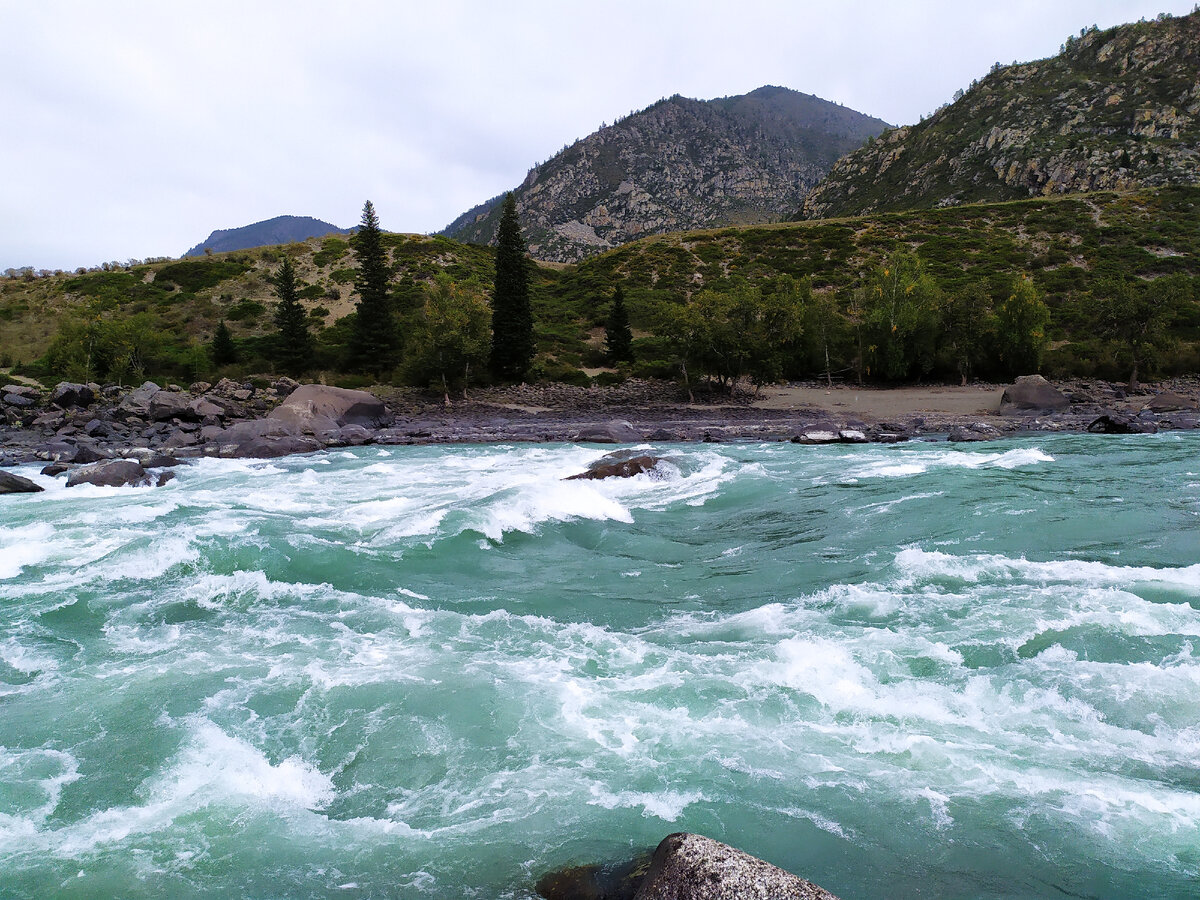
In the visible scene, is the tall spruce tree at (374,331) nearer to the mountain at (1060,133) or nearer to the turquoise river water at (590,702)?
the turquoise river water at (590,702)

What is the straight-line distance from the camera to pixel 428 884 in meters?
4.97

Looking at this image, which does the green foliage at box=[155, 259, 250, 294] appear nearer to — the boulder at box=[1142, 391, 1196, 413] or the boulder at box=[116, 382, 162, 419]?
the boulder at box=[116, 382, 162, 419]

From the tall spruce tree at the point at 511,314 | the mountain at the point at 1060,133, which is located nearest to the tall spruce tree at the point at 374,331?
the tall spruce tree at the point at 511,314

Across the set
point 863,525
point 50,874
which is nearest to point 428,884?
point 50,874

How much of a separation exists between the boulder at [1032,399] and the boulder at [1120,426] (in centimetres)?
524

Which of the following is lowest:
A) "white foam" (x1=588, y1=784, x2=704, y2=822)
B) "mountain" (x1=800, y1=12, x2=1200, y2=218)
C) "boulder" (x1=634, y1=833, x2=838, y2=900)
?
"white foam" (x1=588, y1=784, x2=704, y2=822)

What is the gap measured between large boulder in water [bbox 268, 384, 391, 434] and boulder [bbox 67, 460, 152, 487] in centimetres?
1195

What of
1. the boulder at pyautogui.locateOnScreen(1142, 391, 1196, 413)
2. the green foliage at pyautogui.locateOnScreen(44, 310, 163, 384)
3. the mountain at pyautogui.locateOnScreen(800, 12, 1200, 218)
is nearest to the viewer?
the boulder at pyautogui.locateOnScreen(1142, 391, 1196, 413)

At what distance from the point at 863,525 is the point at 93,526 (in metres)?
15.9

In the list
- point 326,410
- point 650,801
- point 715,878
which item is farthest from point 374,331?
point 715,878

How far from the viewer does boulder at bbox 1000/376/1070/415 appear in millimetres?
35219

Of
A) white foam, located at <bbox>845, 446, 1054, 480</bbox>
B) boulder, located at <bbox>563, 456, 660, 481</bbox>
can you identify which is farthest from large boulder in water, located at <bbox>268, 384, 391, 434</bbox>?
white foam, located at <bbox>845, 446, 1054, 480</bbox>

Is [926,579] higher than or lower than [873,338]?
lower

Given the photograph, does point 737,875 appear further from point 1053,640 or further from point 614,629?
point 1053,640
